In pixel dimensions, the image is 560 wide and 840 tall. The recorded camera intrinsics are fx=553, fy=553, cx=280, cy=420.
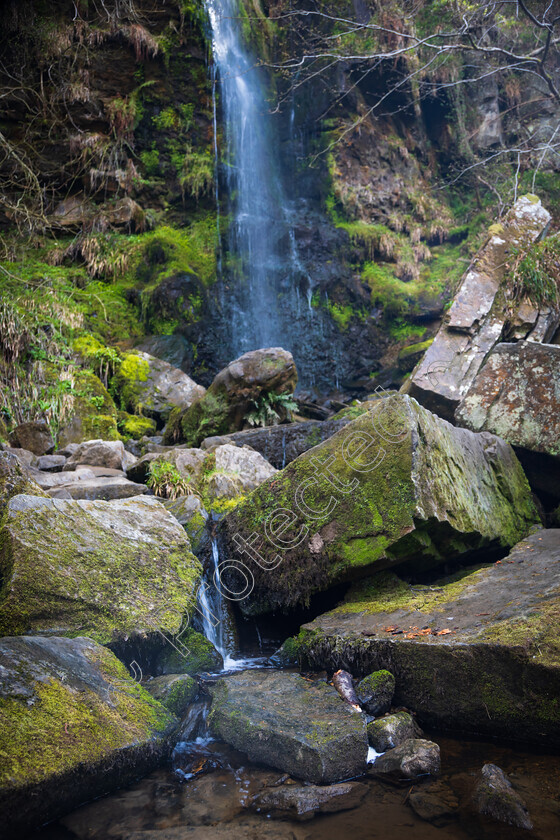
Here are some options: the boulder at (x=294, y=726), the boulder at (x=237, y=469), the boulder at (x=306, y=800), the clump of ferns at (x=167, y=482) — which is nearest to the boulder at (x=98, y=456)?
the clump of ferns at (x=167, y=482)

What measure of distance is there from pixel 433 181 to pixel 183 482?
14432 mm

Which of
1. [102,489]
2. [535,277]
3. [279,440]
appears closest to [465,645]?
[102,489]

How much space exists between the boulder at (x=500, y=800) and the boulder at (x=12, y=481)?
10.0 ft

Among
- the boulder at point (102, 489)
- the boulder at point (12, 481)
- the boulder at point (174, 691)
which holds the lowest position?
the boulder at point (174, 691)

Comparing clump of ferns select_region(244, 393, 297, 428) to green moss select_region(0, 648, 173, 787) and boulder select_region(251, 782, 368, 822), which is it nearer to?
green moss select_region(0, 648, 173, 787)

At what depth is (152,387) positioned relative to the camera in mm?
10039

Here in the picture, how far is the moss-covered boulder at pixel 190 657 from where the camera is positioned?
3664 millimetres

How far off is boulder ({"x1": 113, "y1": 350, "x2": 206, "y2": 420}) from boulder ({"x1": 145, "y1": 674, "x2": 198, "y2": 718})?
627cm

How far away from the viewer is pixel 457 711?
2.93 metres

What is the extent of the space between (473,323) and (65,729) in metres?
7.28

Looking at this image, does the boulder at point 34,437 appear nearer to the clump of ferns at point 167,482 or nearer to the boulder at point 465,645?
the clump of ferns at point 167,482

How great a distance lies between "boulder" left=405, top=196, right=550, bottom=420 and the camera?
7367mm

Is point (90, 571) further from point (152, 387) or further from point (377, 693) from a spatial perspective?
point (152, 387)

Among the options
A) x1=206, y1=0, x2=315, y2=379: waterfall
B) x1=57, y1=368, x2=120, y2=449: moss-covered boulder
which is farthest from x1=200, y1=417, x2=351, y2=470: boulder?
x1=206, y1=0, x2=315, y2=379: waterfall
